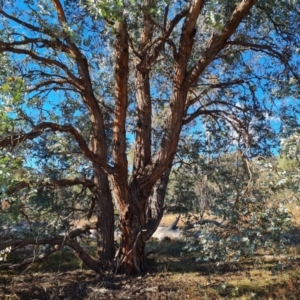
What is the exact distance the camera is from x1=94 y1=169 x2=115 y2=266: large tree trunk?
9234 mm

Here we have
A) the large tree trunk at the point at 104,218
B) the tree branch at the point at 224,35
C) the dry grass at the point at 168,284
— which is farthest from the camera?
the large tree trunk at the point at 104,218

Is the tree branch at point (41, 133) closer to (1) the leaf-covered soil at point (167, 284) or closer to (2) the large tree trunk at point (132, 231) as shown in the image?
(2) the large tree trunk at point (132, 231)

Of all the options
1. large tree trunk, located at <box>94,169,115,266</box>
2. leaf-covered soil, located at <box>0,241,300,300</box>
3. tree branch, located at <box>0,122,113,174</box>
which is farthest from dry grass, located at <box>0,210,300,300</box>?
tree branch, located at <box>0,122,113,174</box>

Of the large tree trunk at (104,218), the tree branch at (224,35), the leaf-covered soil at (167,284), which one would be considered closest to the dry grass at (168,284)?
the leaf-covered soil at (167,284)

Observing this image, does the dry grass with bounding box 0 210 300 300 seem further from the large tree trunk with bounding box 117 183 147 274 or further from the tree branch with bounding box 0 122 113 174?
the tree branch with bounding box 0 122 113 174

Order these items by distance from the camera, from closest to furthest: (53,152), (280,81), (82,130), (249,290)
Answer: (249,290)
(280,81)
(53,152)
(82,130)

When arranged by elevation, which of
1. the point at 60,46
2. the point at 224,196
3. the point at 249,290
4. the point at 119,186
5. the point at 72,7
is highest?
the point at 72,7

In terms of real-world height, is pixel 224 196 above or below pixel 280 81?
below

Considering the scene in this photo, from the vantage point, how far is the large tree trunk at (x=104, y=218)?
9234 millimetres

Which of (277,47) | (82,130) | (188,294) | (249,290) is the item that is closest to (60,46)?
(82,130)

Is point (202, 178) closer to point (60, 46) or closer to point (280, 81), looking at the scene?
point (280, 81)

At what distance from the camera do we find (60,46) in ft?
24.6

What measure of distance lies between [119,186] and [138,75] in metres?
2.57

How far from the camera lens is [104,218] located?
9266 mm
